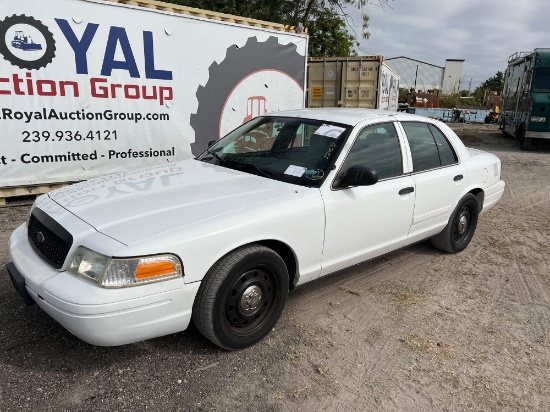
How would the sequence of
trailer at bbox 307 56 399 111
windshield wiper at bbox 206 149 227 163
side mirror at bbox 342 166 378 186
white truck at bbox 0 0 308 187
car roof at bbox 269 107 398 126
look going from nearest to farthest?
side mirror at bbox 342 166 378 186
car roof at bbox 269 107 398 126
windshield wiper at bbox 206 149 227 163
white truck at bbox 0 0 308 187
trailer at bbox 307 56 399 111

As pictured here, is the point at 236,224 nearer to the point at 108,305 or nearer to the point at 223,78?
the point at 108,305

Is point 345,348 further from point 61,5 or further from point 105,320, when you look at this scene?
point 61,5

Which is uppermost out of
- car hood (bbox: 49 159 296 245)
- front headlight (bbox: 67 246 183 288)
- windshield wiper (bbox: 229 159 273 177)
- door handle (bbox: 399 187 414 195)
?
windshield wiper (bbox: 229 159 273 177)

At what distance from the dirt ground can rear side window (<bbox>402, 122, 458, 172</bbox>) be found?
45.3 inches

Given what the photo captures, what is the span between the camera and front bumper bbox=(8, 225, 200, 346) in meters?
2.23

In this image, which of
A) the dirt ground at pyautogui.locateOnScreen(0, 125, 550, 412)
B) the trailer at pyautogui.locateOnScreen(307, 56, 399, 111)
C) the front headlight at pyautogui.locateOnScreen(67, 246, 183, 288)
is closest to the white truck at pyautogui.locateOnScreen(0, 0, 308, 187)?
the dirt ground at pyautogui.locateOnScreen(0, 125, 550, 412)

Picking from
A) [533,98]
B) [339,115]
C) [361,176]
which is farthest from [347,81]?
[361,176]

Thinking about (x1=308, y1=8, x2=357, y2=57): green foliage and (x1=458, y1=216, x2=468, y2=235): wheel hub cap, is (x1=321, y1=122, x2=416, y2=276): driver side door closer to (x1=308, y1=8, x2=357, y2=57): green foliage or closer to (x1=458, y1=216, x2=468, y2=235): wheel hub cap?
(x1=458, y1=216, x2=468, y2=235): wheel hub cap

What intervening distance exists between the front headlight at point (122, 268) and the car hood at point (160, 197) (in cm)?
13

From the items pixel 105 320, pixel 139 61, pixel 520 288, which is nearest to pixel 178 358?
pixel 105 320

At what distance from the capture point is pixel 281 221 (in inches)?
112

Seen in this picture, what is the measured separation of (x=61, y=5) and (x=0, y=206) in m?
2.90

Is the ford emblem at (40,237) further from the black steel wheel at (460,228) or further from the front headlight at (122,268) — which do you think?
the black steel wheel at (460,228)

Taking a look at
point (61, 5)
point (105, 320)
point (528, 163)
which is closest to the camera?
point (105, 320)
